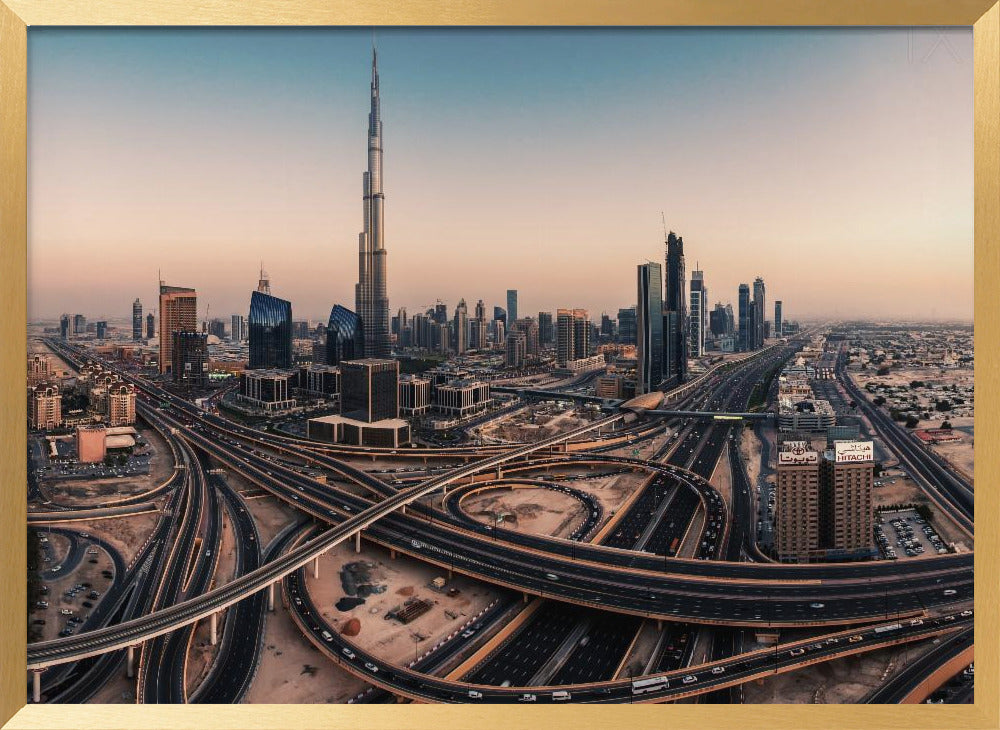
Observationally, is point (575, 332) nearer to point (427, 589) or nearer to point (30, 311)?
point (427, 589)

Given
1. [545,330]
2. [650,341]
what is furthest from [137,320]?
[650,341]

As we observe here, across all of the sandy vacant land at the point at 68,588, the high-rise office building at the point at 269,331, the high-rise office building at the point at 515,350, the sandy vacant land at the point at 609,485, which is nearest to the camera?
A: the sandy vacant land at the point at 68,588

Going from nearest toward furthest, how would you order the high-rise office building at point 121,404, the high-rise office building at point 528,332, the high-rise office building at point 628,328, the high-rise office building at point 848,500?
the high-rise office building at point 121,404 < the high-rise office building at point 848,500 < the high-rise office building at point 528,332 < the high-rise office building at point 628,328

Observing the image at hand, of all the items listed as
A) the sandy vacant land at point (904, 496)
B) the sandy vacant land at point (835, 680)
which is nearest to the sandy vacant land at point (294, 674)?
the sandy vacant land at point (835, 680)

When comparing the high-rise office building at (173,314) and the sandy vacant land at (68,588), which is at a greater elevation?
the high-rise office building at (173,314)

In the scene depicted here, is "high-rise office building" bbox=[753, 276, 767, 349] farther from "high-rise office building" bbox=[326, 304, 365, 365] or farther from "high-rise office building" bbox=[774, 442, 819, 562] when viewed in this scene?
"high-rise office building" bbox=[326, 304, 365, 365]

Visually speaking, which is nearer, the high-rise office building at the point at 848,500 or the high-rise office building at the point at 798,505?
the high-rise office building at the point at 848,500

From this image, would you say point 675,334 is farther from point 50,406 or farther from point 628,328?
point 50,406

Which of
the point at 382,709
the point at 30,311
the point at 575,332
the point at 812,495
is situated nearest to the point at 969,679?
the point at 382,709

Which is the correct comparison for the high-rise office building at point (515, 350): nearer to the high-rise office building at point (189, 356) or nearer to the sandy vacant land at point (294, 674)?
the high-rise office building at point (189, 356)
